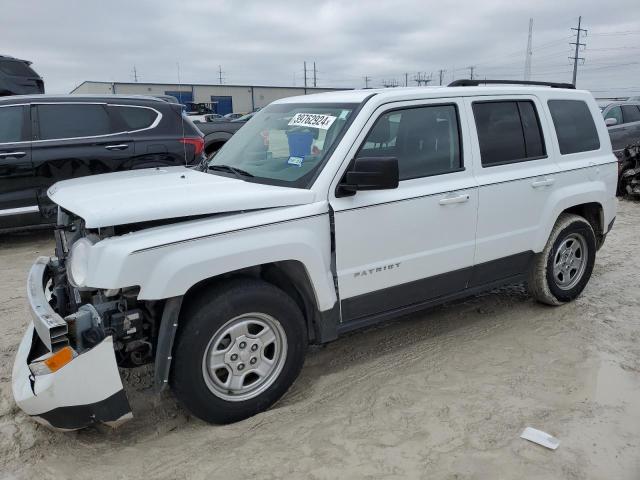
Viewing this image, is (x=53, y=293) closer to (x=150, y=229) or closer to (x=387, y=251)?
(x=150, y=229)

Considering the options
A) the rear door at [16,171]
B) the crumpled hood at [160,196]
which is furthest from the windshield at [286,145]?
the rear door at [16,171]

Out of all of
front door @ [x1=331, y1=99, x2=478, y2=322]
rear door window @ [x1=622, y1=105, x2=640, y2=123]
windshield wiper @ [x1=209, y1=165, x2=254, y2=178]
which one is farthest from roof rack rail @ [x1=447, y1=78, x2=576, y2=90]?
rear door window @ [x1=622, y1=105, x2=640, y2=123]

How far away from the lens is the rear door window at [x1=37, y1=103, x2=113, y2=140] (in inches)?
268

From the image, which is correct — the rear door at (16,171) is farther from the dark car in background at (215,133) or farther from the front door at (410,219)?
the front door at (410,219)

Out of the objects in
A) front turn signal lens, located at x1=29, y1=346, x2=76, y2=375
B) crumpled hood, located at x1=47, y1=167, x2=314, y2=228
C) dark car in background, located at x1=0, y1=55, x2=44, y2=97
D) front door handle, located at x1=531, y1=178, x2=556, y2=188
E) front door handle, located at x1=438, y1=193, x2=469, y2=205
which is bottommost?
front turn signal lens, located at x1=29, y1=346, x2=76, y2=375

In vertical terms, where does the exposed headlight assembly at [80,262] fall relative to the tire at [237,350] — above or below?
above

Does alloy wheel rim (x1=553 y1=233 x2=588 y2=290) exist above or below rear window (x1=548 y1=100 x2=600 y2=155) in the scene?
below

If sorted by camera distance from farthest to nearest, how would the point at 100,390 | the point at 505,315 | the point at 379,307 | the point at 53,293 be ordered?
1. the point at 505,315
2. the point at 379,307
3. the point at 53,293
4. the point at 100,390

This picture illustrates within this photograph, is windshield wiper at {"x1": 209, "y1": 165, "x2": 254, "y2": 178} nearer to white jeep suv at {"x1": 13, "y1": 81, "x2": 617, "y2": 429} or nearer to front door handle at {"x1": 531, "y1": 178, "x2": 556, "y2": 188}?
white jeep suv at {"x1": 13, "y1": 81, "x2": 617, "y2": 429}

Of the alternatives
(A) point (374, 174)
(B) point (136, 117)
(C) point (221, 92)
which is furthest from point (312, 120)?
(C) point (221, 92)

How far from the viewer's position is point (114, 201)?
9.44 ft

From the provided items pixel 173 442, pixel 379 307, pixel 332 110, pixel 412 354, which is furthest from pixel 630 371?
pixel 173 442

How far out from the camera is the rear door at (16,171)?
21.3 feet

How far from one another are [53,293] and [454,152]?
2.87 metres
